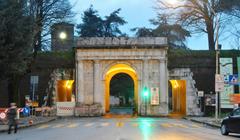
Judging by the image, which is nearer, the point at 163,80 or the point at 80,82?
the point at 163,80

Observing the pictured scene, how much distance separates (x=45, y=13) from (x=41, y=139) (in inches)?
1096

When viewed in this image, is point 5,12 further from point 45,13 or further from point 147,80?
point 147,80

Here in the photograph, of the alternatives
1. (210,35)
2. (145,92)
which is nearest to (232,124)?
(145,92)

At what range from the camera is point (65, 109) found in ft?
174

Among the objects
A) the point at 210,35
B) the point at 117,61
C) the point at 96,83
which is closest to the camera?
the point at 96,83

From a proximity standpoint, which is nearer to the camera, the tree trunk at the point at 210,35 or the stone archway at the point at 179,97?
the stone archway at the point at 179,97

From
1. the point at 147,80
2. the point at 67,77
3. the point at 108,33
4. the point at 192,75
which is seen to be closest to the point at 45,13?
the point at 67,77

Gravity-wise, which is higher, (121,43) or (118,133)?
(121,43)

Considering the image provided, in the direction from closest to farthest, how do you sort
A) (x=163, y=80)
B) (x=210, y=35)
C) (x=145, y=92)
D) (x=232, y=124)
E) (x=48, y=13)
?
(x=232, y=124) < (x=48, y=13) < (x=145, y=92) < (x=163, y=80) < (x=210, y=35)

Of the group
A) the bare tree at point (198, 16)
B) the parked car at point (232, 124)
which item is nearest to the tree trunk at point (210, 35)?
the bare tree at point (198, 16)

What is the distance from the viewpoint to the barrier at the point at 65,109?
52.8 metres

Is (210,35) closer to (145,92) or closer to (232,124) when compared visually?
(145,92)

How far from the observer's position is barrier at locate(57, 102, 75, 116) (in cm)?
5275

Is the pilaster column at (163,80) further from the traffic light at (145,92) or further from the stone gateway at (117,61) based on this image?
the traffic light at (145,92)
